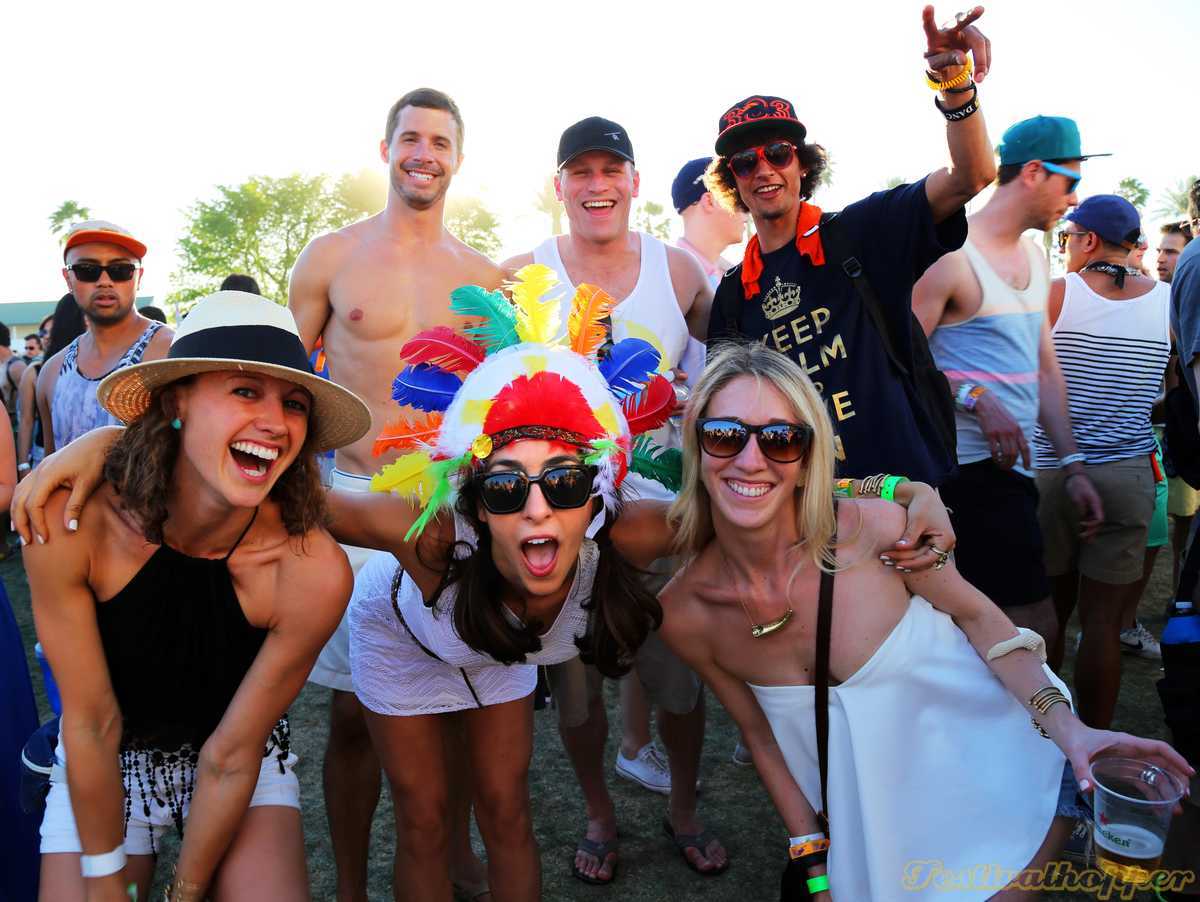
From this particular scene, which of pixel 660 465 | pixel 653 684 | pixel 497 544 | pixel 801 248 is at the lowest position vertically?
pixel 653 684

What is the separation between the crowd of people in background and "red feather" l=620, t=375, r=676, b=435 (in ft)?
0.04

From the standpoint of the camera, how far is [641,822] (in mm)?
3566

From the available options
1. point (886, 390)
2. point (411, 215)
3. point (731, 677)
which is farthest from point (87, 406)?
point (886, 390)

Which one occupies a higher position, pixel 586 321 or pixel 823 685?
pixel 586 321

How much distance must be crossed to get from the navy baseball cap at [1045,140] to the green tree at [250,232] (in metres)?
34.6

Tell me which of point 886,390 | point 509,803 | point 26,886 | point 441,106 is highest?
point 441,106

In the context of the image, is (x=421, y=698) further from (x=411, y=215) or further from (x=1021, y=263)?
(x=1021, y=263)

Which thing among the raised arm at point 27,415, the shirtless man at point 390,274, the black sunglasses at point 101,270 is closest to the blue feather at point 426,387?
the shirtless man at point 390,274

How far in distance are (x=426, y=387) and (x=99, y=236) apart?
2596 mm

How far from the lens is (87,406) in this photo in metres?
4.25

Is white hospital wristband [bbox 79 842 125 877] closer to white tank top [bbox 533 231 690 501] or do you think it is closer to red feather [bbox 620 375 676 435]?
red feather [bbox 620 375 676 435]

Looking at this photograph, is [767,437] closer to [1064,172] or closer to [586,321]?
[586,321]

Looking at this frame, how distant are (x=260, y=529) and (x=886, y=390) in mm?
2014

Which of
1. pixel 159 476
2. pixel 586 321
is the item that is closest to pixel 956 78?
pixel 586 321
